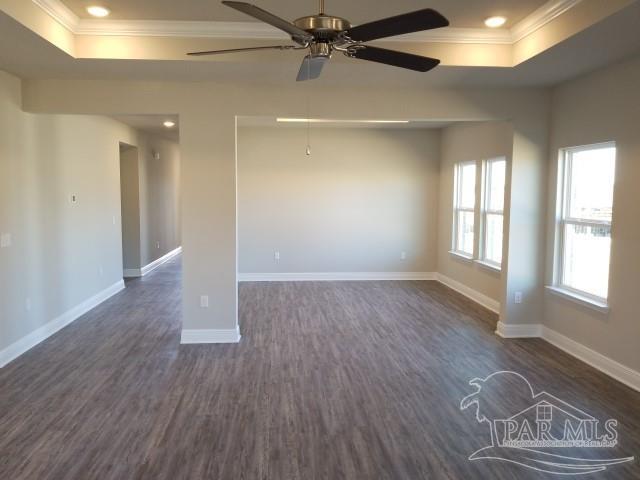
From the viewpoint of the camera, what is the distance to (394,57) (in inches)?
99.5

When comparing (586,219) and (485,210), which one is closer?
(586,219)

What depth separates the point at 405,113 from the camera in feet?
15.4

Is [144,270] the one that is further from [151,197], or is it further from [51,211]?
[51,211]

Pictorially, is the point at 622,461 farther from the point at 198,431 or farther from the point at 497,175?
the point at 497,175

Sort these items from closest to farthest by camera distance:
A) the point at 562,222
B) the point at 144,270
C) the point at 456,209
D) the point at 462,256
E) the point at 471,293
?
the point at 562,222 → the point at 471,293 → the point at 462,256 → the point at 456,209 → the point at 144,270

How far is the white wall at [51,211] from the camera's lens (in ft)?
A: 13.7

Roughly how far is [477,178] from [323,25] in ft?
16.1

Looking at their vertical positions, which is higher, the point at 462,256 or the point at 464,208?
the point at 464,208

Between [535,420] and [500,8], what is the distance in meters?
2.92

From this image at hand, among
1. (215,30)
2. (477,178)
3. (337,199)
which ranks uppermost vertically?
(215,30)

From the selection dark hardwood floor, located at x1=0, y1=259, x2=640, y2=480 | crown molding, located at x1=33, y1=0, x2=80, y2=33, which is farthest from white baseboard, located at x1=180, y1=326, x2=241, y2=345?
crown molding, located at x1=33, y1=0, x2=80, y2=33

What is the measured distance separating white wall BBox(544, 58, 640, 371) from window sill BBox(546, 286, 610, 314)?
0.05 metres

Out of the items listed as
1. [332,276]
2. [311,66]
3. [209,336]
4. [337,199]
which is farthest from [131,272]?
[311,66]

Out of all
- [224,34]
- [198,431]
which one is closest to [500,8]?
[224,34]
